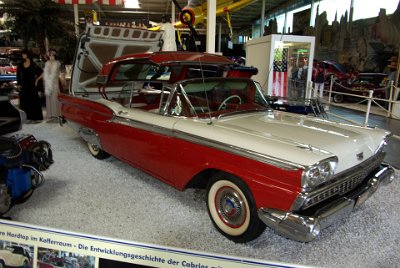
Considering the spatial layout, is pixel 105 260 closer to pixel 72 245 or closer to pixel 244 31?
pixel 72 245

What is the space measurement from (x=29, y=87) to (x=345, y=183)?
7582 mm

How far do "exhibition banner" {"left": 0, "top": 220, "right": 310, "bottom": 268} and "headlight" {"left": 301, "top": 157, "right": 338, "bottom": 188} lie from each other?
919 mm

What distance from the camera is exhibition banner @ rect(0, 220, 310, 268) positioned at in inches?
57.0

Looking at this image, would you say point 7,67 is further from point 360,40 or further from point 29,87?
point 360,40

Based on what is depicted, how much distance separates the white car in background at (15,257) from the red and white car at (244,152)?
156 centimetres

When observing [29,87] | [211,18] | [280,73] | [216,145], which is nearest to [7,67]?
[29,87]

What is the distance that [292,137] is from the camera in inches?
105

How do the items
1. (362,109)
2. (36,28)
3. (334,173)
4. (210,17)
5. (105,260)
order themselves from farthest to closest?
(36,28) → (362,109) → (210,17) → (334,173) → (105,260)

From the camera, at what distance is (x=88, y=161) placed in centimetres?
502

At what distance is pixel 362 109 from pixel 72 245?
11.1m

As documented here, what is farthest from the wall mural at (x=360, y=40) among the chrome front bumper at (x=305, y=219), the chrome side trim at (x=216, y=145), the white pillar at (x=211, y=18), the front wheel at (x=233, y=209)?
the front wheel at (x=233, y=209)

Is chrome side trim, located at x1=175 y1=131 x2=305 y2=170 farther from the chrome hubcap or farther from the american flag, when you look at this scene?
the american flag

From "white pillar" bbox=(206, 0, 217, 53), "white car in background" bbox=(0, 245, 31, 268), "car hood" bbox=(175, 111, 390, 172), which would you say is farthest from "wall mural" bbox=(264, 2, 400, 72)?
"white car in background" bbox=(0, 245, 31, 268)

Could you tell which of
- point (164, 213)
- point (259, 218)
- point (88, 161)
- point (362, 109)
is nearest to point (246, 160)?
point (259, 218)
